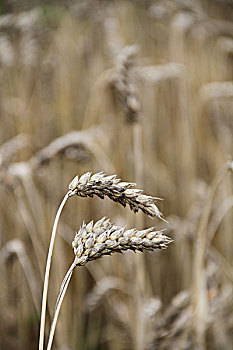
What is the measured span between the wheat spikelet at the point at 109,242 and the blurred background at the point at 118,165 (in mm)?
417

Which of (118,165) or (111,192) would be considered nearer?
(111,192)

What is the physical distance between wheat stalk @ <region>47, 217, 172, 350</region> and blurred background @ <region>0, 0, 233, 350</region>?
1.37 ft

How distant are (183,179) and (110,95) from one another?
1.62ft

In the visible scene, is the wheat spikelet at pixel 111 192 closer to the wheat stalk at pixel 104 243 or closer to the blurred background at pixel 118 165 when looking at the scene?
the wheat stalk at pixel 104 243

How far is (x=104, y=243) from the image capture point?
17.8 inches

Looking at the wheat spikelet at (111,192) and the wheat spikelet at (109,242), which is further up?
the wheat spikelet at (111,192)

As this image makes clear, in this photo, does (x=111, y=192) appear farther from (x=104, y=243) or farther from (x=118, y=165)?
(x=118, y=165)

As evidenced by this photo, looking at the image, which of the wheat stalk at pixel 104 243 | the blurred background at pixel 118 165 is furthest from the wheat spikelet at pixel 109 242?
the blurred background at pixel 118 165

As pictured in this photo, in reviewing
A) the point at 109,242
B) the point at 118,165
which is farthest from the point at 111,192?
the point at 118,165

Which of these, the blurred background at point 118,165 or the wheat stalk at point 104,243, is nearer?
the wheat stalk at point 104,243

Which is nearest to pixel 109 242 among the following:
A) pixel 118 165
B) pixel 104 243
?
pixel 104 243

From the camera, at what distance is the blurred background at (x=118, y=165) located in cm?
109

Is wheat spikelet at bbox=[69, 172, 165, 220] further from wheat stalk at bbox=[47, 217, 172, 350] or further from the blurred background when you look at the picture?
the blurred background

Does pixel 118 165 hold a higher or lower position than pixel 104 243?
higher
